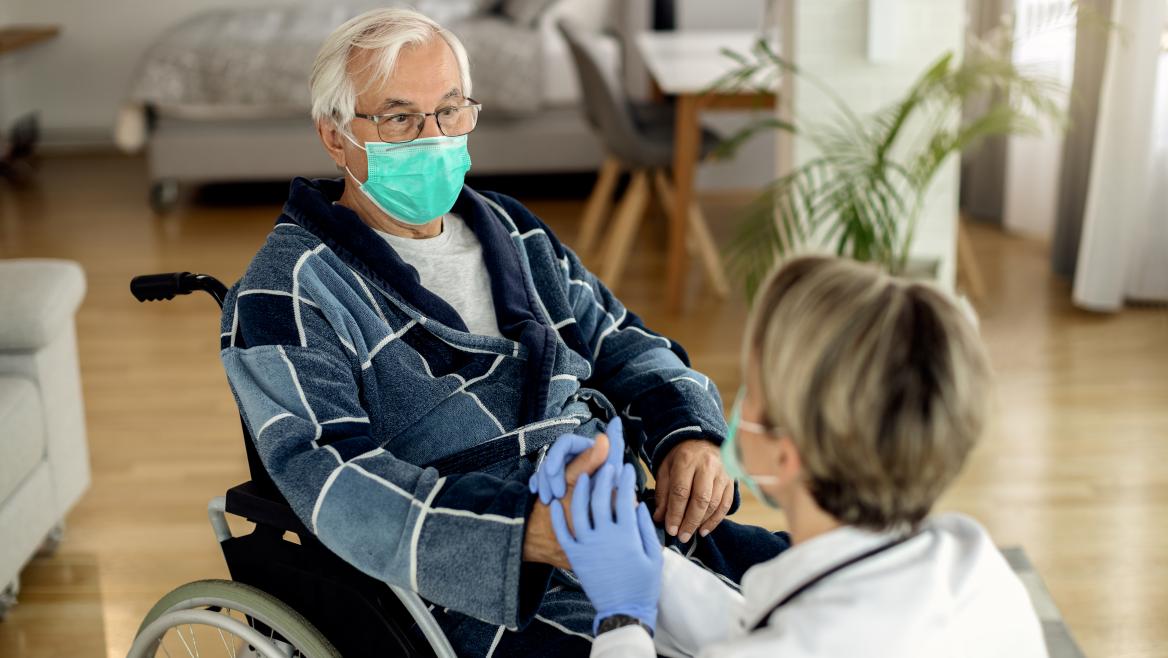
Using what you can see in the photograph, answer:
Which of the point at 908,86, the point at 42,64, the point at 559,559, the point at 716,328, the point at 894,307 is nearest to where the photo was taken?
the point at 894,307

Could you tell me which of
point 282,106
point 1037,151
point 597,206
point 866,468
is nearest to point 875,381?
point 866,468

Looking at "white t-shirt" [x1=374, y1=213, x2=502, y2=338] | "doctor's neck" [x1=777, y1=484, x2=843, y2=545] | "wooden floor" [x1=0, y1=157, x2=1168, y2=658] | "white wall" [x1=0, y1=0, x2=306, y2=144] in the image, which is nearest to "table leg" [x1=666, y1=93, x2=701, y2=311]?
"wooden floor" [x1=0, y1=157, x2=1168, y2=658]

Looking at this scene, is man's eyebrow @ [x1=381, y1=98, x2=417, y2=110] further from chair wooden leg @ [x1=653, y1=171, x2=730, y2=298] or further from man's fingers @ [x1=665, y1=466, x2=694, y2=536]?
chair wooden leg @ [x1=653, y1=171, x2=730, y2=298]

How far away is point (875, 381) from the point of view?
2.95 feet

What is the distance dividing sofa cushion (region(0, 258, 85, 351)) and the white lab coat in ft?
5.57

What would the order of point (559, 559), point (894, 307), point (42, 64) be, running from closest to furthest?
1. point (894, 307)
2. point (559, 559)
3. point (42, 64)

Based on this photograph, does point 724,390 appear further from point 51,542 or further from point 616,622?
point 616,622

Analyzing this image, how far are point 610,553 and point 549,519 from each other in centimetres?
9

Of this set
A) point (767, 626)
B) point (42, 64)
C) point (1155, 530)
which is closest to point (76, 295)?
point (767, 626)

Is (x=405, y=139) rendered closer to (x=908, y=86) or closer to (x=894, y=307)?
(x=894, y=307)

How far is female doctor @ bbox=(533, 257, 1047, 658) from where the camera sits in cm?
91

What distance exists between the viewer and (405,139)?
1.52 meters

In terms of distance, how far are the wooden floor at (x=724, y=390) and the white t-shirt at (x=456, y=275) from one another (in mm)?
771

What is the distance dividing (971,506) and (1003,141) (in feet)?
8.35
